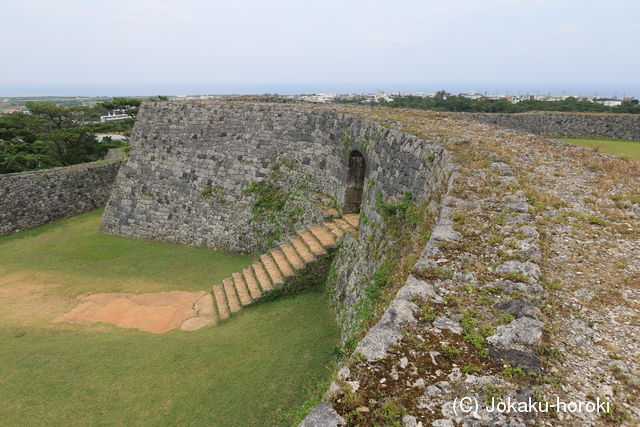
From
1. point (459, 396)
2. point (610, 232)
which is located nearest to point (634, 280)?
point (610, 232)

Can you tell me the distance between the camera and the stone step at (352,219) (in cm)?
950

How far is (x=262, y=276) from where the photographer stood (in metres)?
9.33

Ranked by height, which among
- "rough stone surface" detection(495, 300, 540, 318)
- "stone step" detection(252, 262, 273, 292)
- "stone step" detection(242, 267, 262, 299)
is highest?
"rough stone surface" detection(495, 300, 540, 318)

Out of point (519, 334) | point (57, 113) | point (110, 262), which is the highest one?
point (57, 113)

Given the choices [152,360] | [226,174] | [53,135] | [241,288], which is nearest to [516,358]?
[152,360]

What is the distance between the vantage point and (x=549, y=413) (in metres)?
2.17

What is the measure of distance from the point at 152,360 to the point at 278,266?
3.51 meters

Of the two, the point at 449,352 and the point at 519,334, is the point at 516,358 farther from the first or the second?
the point at 449,352

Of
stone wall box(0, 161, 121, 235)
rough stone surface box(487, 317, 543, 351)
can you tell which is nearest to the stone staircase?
rough stone surface box(487, 317, 543, 351)

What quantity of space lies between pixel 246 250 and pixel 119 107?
18.1 meters

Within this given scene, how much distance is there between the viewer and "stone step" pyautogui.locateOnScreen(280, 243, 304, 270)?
29.8ft

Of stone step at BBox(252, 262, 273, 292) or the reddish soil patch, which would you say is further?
stone step at BBox(252, 262, 273, 292)

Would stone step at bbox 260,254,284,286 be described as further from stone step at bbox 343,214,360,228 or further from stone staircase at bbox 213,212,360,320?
stone step at bbox 343,214,360,228

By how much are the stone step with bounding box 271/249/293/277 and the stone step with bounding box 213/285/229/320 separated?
1.57 meters
